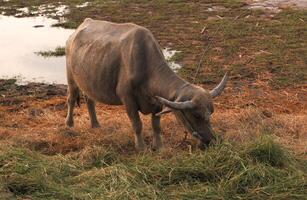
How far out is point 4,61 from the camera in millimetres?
11867

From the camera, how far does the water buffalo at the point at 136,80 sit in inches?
215

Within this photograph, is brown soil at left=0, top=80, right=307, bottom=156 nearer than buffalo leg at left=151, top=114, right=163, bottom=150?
No

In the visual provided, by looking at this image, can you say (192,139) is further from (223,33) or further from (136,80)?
(223,33)

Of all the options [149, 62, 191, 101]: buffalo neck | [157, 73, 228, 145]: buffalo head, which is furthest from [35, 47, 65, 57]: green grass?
[157, 73, 228, 145]: buffalo head

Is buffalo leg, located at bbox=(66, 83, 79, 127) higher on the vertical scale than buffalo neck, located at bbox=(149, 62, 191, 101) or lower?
lower

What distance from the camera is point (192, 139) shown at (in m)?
6.51

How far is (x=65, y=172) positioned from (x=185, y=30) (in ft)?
29.4

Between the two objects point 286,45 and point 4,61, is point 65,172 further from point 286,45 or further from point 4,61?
point 286,45

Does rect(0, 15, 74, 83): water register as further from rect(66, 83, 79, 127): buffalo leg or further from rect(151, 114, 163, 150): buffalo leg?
rect(151, 114, 163, 150): buffalo leg

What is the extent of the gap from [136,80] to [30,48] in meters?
7.54

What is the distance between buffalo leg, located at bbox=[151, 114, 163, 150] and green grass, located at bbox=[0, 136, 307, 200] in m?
0.79

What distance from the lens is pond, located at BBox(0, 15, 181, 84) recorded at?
10820 millimetres

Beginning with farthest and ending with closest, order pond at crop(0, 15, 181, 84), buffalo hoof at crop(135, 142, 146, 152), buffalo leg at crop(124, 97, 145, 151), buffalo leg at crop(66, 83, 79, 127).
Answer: pond at crop(0, 15, 181, 84) → buffalo leg at crop(66, 83, 79, 127) → buffalo hoof at crop(135, 142, 146, 152) → buffalo leg at crop(124, 97, 145, 151)

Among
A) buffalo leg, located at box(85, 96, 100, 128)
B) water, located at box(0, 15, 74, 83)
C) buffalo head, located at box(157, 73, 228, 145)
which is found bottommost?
water, located at box(0, 15, 74, 83)
